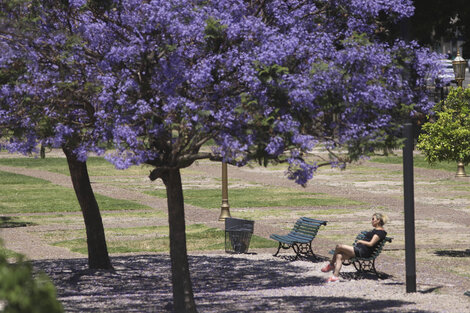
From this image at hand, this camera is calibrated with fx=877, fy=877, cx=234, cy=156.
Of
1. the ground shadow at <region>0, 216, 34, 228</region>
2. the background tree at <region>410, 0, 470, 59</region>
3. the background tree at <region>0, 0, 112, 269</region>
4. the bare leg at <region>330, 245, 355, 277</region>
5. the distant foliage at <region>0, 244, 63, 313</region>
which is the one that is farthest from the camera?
the ground shadow at <region>0, 216, 34, 228</region>

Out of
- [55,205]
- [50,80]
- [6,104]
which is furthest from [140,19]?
[55,205]

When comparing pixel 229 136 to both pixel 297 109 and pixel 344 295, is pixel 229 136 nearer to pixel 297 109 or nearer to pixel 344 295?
pixel 297 109

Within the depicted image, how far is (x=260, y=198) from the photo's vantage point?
30.8 metres

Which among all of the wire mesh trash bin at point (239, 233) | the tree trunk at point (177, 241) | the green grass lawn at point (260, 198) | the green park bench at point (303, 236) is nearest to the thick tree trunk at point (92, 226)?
the wire mesh trash bin at point (239, 233)

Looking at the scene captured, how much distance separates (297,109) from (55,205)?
20.4 meters

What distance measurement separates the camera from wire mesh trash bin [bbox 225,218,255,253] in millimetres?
18734

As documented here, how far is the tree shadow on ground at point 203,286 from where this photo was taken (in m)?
12.8

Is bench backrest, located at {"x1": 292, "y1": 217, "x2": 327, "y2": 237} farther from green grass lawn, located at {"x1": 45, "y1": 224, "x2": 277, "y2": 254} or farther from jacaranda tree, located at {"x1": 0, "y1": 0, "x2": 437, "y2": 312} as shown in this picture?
jacaranda tree, located at {"x1": 0, "y1": 0, "x2": 437, "y2": 312}

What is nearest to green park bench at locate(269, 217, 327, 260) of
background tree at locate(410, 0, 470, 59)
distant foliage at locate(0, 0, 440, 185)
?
background tree at locate(410, 0, 470, 59)

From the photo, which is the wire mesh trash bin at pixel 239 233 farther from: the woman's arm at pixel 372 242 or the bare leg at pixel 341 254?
the woman's arm at pixel 372 242

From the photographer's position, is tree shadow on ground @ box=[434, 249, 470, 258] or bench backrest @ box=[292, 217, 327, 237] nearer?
bench backrest @ box=[292, 217, 327, 237]

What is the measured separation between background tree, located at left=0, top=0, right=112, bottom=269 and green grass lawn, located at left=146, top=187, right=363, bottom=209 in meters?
17.0

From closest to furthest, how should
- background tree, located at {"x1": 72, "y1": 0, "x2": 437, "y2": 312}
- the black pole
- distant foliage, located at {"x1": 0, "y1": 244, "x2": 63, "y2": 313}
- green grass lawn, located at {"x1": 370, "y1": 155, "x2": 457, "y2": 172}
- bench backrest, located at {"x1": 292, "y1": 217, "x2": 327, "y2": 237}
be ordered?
1. distant foliage, located at {"x1": 0, "y1": 244, "x2": 63, "y2": 313}
2. background tree, located at {"x1": 72, "y1": 0, "x2": 437, "y2": 312}
3. the black pole
4. bench backrest, located at {"x1": 292, "y1": 217, "x2": 327, "y2": 237}
5. green grass lawn, located at {"x1": 370, "y1": 155, "x2": 457, "y2": 172}

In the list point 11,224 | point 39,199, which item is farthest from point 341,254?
point 39,199
